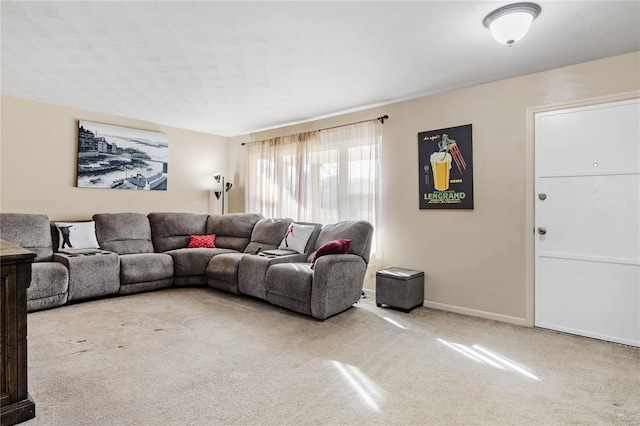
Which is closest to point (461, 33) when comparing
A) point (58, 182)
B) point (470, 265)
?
point (470, 265)

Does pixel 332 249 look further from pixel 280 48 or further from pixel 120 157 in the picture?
pixel 120 157

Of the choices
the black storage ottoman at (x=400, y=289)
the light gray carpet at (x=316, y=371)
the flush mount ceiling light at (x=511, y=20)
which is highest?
the flush mount ceiling light at (x=511, y=20)

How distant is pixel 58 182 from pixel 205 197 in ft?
6.86

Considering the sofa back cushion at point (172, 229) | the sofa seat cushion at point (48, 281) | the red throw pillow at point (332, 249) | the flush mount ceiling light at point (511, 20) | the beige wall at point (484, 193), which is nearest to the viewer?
the flush mount ceiling light at point (511, 20)

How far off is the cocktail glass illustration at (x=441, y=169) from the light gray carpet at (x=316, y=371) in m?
1.38

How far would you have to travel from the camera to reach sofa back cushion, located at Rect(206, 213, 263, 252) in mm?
5086

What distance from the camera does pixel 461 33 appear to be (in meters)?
2.49

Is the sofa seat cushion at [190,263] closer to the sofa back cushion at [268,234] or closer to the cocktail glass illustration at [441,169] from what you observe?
the sofa back cushion at [268,234]

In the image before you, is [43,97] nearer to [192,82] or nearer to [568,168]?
[192,82]

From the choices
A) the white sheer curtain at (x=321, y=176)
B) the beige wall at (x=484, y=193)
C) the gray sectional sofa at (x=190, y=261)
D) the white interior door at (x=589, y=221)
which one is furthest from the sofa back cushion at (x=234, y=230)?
the white interior door at (x=589, y=221)

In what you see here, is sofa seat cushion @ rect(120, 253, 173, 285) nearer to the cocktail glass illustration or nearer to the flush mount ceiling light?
the cocktail glass illustration

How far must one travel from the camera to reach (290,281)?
341 centimetres

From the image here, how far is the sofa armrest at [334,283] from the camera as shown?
3205 millimetres

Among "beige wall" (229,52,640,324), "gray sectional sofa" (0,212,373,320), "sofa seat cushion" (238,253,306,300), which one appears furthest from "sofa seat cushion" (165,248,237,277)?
"beige wall" (229,52,640,324)
